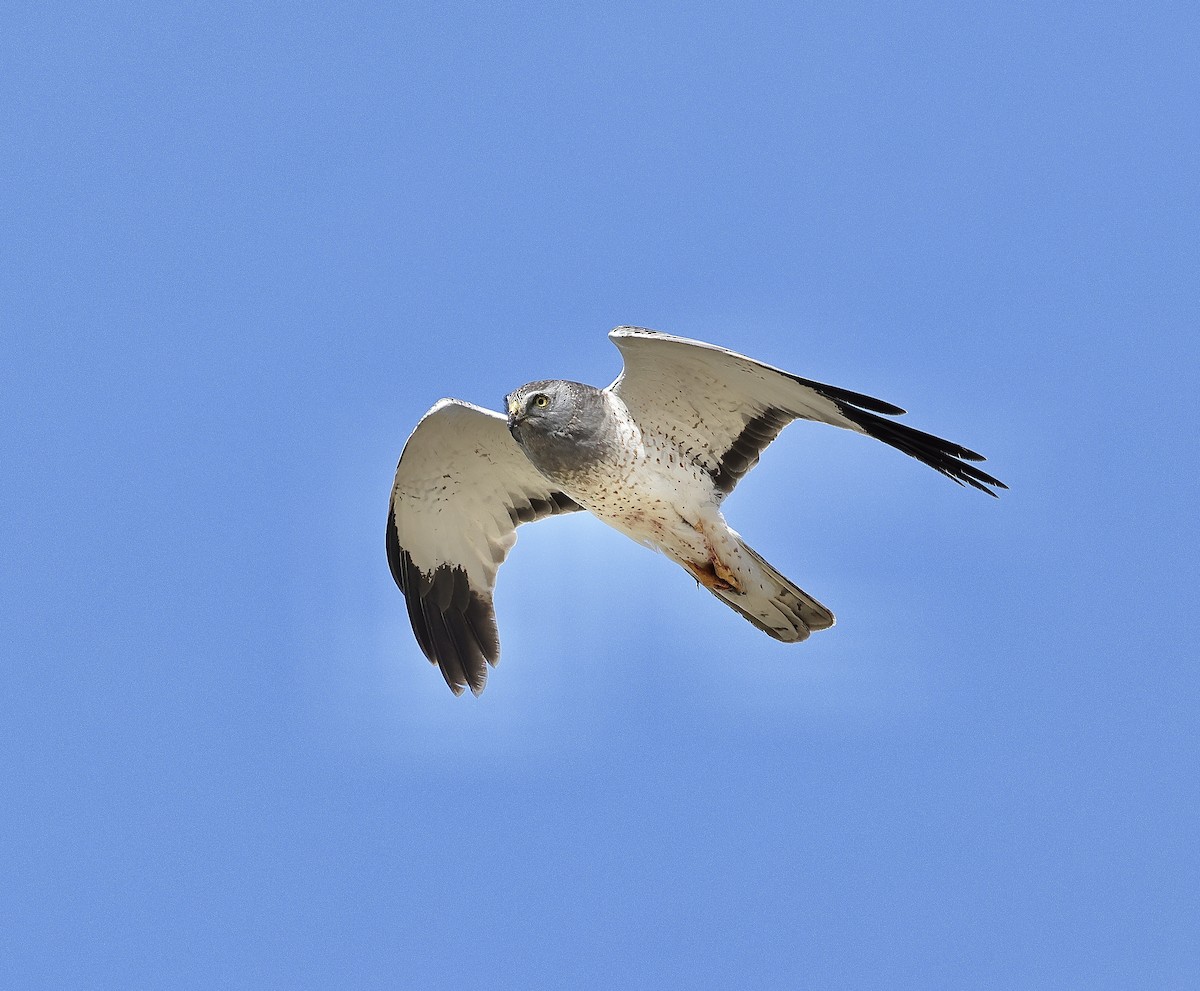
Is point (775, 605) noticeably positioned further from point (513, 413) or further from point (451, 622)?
point (451, 622)

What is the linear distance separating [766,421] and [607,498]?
4.35 feet

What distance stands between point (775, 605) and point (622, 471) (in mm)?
1614

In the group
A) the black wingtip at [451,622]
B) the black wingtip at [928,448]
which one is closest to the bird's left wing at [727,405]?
the black wingtip at [928,448]

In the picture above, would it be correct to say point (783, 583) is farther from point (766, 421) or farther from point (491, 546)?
point (491, 546)

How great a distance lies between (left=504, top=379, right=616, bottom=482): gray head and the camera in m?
Answer: 11.1

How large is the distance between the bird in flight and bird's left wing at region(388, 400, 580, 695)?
1cm

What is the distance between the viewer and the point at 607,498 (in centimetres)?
1152

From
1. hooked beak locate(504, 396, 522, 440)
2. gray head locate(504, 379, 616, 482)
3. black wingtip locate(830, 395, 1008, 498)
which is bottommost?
black wingtip locate(830, 395, 1008, 498)

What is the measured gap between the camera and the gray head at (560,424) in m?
11.1

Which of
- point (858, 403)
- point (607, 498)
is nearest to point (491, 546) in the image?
point (607, 498)

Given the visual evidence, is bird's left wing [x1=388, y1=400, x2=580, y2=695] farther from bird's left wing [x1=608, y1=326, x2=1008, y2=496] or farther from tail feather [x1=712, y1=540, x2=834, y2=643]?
tail feather [x1=712, y1=540, x2=834, y2=643]

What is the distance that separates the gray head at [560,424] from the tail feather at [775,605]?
4.69 feet

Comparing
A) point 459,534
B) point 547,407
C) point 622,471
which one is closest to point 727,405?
point 622,471

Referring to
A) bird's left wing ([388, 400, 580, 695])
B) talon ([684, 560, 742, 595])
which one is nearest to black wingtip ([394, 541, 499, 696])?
bird's left wing ([388, 400, 580, 695])
